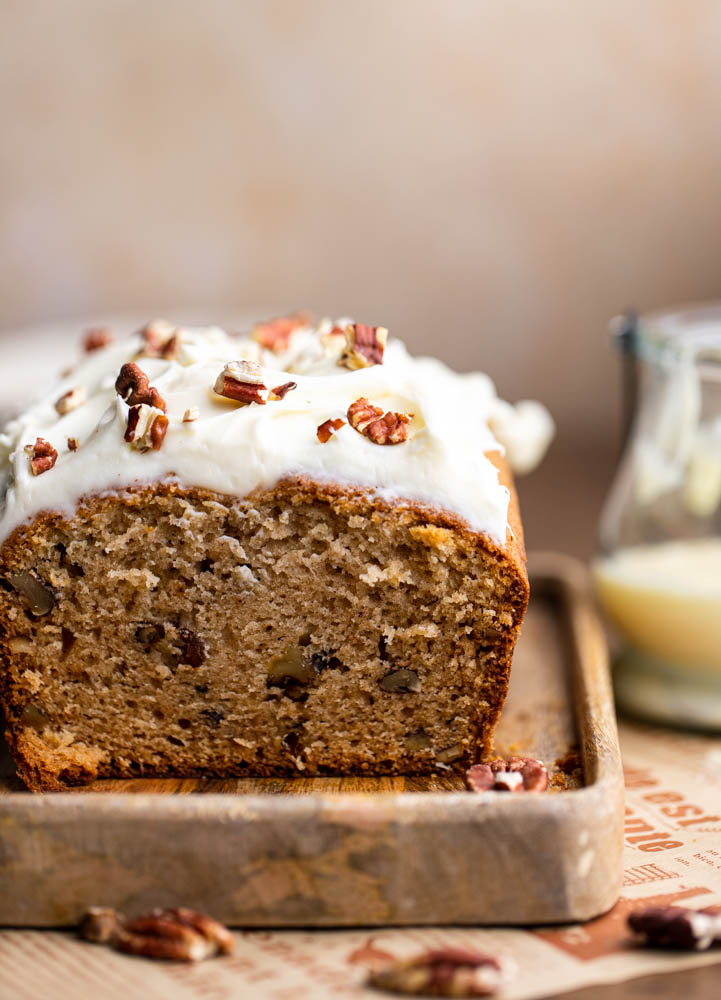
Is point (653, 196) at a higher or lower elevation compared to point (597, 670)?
higher

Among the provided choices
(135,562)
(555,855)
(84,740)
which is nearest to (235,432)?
(135,562)

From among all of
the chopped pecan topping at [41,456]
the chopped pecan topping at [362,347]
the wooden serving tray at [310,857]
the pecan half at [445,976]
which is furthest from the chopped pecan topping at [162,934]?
the chopped pecan topping at [362,347]

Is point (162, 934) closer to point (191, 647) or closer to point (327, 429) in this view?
point (191, 647)

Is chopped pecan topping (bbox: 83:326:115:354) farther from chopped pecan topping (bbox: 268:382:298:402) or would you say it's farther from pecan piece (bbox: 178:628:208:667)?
pecan piece (bbox: 178:628:208:667)

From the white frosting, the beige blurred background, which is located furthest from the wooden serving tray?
the beige blurred background

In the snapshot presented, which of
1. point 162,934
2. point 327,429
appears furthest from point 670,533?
point 162,934

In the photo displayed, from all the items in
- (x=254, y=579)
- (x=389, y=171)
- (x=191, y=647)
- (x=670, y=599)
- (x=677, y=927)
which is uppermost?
(x=389, y=171)

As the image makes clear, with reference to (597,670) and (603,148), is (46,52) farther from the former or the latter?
(597,670)
